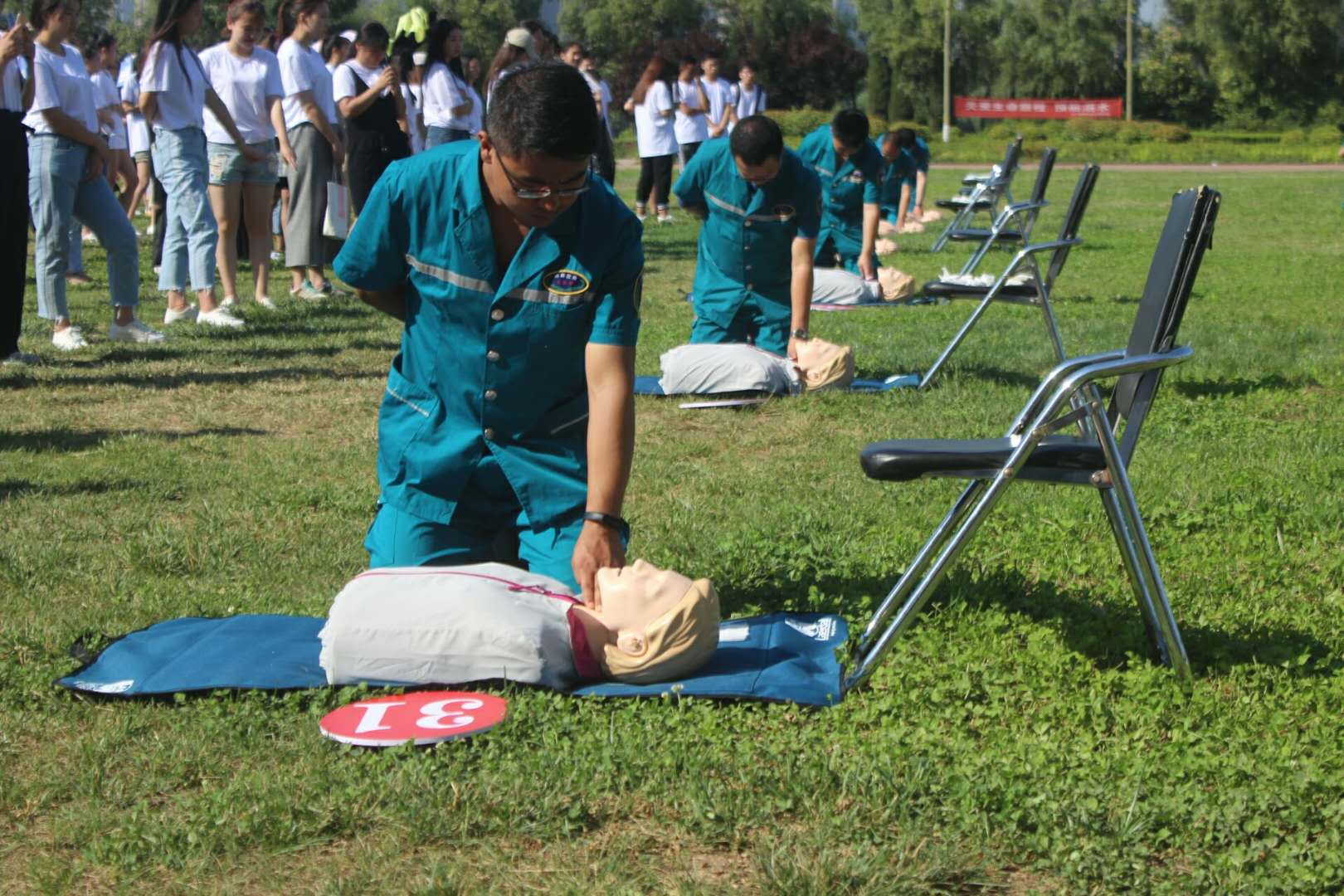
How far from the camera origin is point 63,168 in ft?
Result: 27.1

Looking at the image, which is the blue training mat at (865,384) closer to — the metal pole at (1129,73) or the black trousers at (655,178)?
the black trousers at (655,178)

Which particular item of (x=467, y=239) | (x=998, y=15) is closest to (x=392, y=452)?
(x=467, y=239)

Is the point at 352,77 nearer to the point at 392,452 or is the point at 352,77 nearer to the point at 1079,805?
the point at 392,452

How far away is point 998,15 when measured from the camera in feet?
254

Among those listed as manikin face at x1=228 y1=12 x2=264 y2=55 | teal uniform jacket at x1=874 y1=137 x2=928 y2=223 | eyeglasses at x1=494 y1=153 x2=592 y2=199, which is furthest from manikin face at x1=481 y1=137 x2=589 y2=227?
teal uniform jacket at x1=874 y1=137 x2=928 y2=223

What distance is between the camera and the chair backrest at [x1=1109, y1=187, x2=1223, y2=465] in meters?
4.01

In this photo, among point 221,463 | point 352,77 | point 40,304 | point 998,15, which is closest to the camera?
point 221,463

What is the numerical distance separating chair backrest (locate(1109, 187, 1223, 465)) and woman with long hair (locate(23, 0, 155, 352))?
6.06 meters

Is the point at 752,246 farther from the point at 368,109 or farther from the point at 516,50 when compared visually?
the point at 368,109

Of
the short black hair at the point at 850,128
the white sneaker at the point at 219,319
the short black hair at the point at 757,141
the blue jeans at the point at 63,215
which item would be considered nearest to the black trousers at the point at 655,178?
the short black hair at the point at 850,128

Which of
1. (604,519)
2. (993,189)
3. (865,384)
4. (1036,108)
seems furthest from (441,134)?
(1036,108)

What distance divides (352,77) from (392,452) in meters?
7.52

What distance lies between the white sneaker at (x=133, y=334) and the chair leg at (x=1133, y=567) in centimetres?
696

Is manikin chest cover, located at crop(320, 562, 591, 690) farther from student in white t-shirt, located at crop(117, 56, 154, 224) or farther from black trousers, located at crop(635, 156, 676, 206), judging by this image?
black trousers, located at crop(635, 156, 676, 206)
